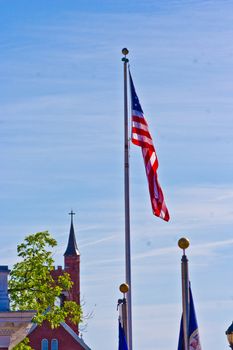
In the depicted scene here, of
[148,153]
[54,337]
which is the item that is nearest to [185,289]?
[148,153]

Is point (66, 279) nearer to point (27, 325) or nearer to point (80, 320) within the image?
point (80, 320)

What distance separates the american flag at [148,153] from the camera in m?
33.9

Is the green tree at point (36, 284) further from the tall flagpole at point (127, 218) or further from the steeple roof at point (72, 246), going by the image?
the steeple roof at point (72, 246)

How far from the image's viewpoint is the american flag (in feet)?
111

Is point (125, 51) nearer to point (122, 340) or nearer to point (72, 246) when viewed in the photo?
point (122, 340)

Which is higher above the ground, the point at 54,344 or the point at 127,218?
the point at 54,344

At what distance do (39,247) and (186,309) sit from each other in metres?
27.5

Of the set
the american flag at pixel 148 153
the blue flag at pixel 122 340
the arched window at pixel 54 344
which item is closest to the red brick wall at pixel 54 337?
the arched window at pixel 54 344

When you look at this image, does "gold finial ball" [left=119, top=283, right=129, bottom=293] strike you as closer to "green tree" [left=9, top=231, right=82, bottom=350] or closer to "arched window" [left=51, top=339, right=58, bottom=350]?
"green tree" [left=9, top=231, right=82, bottom=350]

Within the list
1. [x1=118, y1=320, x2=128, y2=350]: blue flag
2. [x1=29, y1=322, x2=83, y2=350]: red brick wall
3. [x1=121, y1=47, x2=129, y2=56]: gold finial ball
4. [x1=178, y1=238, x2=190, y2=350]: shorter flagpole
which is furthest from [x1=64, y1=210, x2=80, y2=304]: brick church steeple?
[x1=178, y1=238, x2=190, y2=350]: shorter flagpole

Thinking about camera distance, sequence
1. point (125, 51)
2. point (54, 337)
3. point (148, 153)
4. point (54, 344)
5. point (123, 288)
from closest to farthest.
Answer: point (123, 288)
point (148, 153)
point (125, 51)
point (54, 344)
point (54, 337)

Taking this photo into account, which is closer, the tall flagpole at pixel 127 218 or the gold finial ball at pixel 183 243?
the gold finial ball at pixel 183 243

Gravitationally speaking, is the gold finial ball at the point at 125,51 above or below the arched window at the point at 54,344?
below

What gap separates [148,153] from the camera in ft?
114
